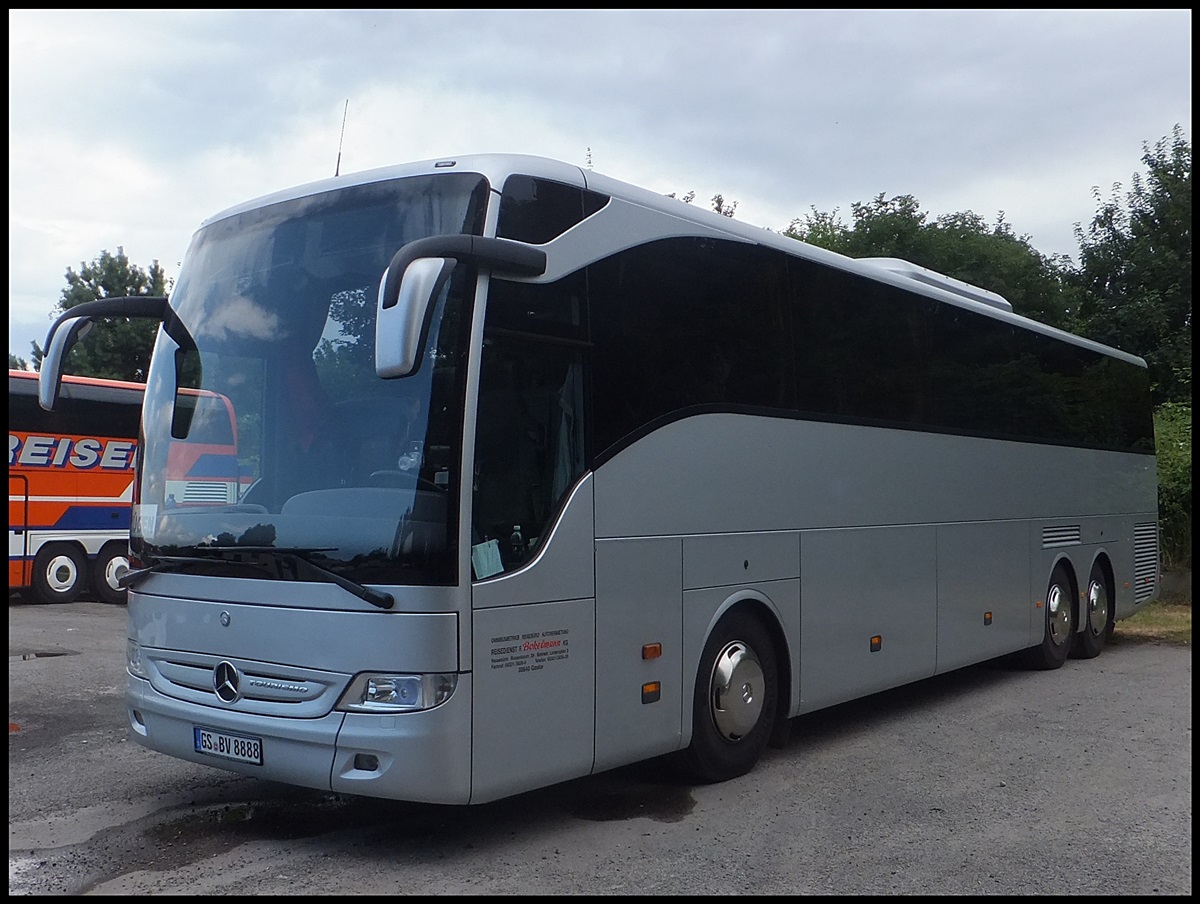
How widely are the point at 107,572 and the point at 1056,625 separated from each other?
14625 mm

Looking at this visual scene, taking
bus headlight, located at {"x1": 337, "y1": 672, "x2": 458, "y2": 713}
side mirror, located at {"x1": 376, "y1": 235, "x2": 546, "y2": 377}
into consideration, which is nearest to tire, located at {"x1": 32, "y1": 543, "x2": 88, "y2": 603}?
bus headlight, located at {"x1": 337, "y1": 672, "x2": 458, "y2": 713}

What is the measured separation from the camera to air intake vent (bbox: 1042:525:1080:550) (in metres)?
12.5

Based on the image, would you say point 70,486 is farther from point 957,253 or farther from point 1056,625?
point 957,253

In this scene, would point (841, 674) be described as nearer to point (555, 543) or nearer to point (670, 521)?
point (670, 521)

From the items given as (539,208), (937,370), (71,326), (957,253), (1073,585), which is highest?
(957,253)

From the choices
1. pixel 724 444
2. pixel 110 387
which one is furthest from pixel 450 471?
pixel 110 387

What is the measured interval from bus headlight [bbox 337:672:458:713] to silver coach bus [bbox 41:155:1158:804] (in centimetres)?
1

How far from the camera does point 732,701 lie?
7.49m

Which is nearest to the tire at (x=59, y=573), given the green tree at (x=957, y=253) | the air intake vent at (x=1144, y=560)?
the air intake vent at (x=1144, y=560)

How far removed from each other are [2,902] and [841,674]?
559cm

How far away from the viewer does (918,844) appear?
614cm

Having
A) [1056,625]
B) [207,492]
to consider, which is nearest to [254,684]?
[207,492]

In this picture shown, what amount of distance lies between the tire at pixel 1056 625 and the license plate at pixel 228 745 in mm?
9086

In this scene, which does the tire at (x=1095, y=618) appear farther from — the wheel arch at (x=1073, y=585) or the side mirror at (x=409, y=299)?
the side mirror at (x=409, y=299)
